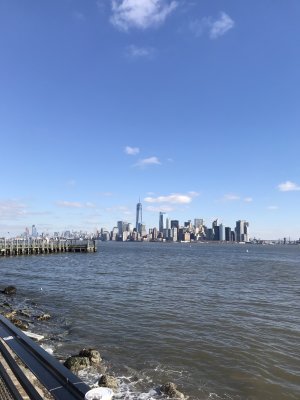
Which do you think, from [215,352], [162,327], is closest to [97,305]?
[162,327]

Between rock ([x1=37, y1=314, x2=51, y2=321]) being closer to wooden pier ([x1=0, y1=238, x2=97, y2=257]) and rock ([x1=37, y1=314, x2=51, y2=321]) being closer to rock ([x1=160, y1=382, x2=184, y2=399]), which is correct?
rock ([x1=160, y1=382, x2=184, y2=399])

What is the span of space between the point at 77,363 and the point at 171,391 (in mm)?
3796

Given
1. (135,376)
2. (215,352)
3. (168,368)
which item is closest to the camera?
(135,376)

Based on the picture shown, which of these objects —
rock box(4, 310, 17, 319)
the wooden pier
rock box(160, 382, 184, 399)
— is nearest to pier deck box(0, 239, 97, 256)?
the wooden pier

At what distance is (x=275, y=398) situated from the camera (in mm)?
11703

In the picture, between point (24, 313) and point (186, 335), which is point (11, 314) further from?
point (186, 335)

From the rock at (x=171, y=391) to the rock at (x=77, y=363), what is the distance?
10.3 feet

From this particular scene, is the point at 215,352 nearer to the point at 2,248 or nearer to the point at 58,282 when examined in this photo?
the point at 58,282

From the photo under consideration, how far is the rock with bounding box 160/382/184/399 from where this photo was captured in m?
11.3

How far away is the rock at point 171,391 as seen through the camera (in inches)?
445

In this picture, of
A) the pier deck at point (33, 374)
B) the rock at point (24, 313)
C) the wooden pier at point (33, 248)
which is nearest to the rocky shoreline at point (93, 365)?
the rock at point (24, 313)

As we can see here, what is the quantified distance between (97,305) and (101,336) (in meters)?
7.62

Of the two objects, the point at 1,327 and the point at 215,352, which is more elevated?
the point at 1,327

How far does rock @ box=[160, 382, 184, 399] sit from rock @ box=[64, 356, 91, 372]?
315 centimetres
